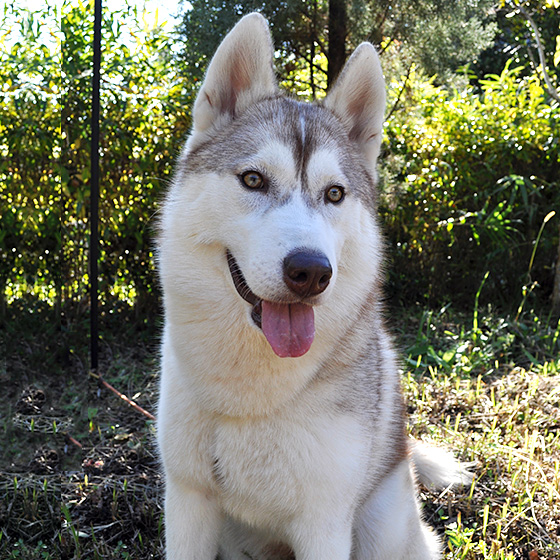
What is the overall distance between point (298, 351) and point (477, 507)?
162cm

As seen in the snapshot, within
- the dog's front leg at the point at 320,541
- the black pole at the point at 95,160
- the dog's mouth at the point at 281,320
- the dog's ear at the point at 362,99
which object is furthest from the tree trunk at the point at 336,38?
the dog's front leg at the point at 320,541

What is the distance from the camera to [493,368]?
455cm

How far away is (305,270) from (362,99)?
98 cm

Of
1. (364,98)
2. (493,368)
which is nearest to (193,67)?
(364,98)

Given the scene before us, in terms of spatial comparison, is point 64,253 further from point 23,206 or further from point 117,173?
point 117,173

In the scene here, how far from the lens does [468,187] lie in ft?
18.9

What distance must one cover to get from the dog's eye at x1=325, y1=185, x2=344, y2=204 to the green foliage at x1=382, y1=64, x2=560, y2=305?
3.43 metres

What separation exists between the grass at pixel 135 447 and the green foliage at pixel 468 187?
143cm

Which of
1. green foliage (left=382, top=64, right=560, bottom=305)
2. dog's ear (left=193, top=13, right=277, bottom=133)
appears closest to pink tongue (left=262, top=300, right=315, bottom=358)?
dog's ear (left=193, top=13, right=277, bottom=133)

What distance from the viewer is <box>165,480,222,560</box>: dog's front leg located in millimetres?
2311

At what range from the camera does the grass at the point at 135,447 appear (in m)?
2.78

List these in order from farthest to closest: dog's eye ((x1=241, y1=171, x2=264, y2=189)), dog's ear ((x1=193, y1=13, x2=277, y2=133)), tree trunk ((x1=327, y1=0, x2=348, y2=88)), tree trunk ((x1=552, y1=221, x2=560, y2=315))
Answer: tree trunk ((x1=552, y1=221, x2=560, y2=315)), tree trunk ((x1=327, y1=0, x2=348, y2=88)), dog's ear ((x1=193, y1=13, x2=277, y2=133)), dog's eye ((x1=241, y1=171, x2=264, y2=189))

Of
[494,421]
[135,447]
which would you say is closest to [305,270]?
[135,447]

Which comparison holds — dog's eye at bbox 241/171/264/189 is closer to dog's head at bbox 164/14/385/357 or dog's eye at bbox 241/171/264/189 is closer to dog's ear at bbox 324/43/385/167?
dog's head at bbox 164/14/385/357
